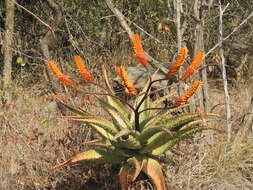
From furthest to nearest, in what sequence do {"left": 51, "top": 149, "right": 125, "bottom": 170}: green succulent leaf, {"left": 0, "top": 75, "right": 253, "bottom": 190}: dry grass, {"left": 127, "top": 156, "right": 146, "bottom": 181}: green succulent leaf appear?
{"left": 0, "top": 75, "right": 253, "bottom": 190}: dry grass, {"left": 51, "top": 149, "right": 125, "bottom": 170}: green succulent leaf, {"left": 127, "top": 156, "right": 146, "bottom": 181}: green succulent leaf

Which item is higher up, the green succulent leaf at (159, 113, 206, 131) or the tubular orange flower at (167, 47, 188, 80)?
the tubular orange flower at (167, 47, 188, 80)

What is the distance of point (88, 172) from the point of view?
10.7 ft

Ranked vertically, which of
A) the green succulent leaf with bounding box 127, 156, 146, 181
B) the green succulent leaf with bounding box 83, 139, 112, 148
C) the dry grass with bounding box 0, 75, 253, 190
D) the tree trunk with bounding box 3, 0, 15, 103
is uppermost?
the tree trunk with bounding box 3, 0, 15, 103

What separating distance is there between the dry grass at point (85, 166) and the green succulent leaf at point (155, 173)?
13.0 inches

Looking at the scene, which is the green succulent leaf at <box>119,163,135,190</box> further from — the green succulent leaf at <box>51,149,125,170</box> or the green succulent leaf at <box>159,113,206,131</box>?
the green succulent leaf at <box>159,113,206,131</box>

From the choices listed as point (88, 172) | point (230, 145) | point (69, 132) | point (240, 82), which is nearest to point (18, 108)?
point (69, 132)

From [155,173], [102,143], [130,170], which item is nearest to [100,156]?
[102,143]

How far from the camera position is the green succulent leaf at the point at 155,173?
2.62 metres

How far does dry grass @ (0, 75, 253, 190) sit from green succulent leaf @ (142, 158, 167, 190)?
33 cm

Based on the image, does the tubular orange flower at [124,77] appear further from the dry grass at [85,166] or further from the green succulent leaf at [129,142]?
the dry grass at [85,166]

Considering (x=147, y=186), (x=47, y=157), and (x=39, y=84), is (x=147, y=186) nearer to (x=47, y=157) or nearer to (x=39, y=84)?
(x=47, y=157)

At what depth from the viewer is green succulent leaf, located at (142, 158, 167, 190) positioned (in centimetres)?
262

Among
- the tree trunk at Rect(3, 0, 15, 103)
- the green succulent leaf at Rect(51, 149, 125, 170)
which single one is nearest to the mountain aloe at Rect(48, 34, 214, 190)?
the green succulent leaf at Rect(51, 149, 125, 170)

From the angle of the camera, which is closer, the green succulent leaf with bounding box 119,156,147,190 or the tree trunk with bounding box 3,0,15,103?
the green succulent leaf with bounding box 119,156,147,190
